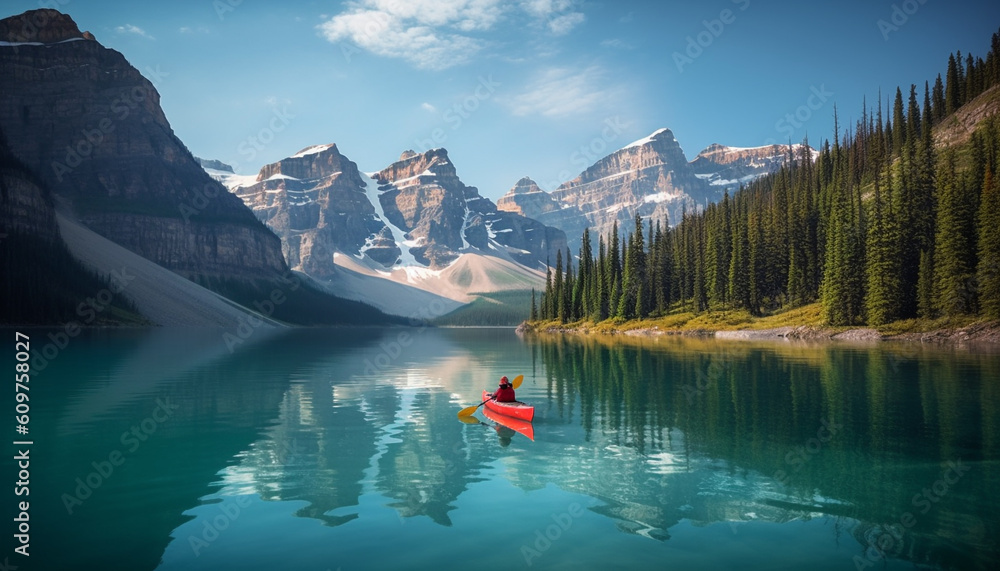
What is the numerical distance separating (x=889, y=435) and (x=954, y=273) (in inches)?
2742

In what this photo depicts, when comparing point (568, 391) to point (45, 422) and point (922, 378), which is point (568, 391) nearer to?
point (922, 378)

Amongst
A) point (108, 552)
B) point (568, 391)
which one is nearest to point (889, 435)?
point (568, 391)

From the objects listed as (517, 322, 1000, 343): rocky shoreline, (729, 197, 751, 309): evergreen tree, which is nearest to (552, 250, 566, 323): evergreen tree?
(517, 322, 1000, 343): rocky shoreline

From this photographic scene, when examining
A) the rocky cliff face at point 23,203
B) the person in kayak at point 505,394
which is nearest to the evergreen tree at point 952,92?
the person in kayak at point 505,394

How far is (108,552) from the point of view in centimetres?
1363

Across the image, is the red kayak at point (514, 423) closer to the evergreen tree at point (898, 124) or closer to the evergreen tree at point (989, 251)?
the evergreen tree at point (989, 251)

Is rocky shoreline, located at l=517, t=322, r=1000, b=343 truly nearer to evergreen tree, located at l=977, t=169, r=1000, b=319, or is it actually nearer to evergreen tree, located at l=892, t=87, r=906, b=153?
evergreen tree, located at l=977, t=169, r=1000, b=319

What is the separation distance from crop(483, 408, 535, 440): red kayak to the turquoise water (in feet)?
1.75

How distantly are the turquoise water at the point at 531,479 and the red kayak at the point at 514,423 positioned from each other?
21.0 inches

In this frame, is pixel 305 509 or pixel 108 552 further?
pixel 305 509

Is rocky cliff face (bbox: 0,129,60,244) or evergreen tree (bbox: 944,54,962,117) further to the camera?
rocky cliff face (bbox: 0,129,60,244)

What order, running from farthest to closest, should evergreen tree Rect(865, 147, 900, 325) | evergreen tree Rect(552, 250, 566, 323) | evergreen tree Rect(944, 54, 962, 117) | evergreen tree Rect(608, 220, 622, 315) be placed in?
1. evergreen tree Rect(552, 250, 566, 323)
2. evergreen tree Rect(608, 220, 622, 315)
3. evergreen tree Rect(944, 54, 962, 117)
4. evergreen tree Rect(865, 147, 900, 325)

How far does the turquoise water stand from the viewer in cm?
1370

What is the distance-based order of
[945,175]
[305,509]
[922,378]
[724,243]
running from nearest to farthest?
[305,509], [922,378], [945,175], [724,243]
